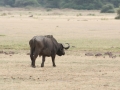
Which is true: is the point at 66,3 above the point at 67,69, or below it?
below

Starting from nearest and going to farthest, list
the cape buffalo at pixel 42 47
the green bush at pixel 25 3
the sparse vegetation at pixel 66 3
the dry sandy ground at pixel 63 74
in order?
the dry sandy ground at pixel 63 74 → the cape buffalo at pixel 42 47 → the sparse vegetation at pixel 66 3 → the green bush at pixel 25 3

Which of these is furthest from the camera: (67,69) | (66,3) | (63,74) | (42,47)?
(66,3)

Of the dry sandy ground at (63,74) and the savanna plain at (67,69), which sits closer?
the dry sandy ground at (63,74)

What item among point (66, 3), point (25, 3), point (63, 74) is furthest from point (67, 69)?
point (25, 3)

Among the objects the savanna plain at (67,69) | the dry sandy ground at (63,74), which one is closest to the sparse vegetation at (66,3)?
the savanna plain at (67,69)

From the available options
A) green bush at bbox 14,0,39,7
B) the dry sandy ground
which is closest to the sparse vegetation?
green bush at bbox 14,0,39,7

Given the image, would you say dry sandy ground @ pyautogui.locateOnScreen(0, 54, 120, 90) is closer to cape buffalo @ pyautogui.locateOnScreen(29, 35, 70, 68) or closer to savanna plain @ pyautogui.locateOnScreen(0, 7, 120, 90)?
savanna plain @ pyautogui.locateOnScreen(0, 7, 120, 90)

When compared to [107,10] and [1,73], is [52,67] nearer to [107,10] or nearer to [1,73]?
[1,73]

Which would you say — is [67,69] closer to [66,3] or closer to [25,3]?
[66,3]

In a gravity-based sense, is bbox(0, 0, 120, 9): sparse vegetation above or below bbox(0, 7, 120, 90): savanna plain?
below

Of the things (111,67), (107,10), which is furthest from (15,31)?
(107,10)

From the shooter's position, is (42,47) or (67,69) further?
(42,47)

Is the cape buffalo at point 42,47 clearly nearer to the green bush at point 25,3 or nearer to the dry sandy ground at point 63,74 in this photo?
the dry sandy ground at point 63,74

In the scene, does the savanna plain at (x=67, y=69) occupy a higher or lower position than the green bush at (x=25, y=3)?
higher
